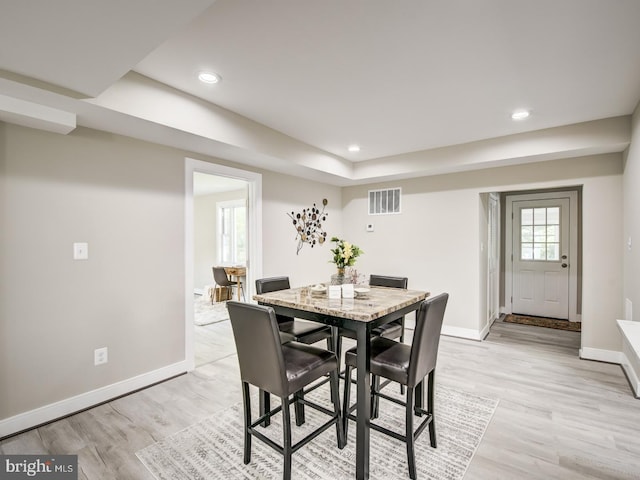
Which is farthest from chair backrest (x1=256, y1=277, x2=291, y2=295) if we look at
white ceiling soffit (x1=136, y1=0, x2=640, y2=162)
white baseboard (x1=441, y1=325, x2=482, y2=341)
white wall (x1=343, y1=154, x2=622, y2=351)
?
white baseboard (x1=441, y1=325, x2=482, y2=341)

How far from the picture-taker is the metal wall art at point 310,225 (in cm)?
454

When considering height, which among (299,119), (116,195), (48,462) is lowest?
(48,462)

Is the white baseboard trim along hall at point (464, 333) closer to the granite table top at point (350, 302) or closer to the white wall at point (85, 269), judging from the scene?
the granite table top at point (350, 302)

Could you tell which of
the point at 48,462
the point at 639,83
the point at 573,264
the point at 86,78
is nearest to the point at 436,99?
the point at 639,83

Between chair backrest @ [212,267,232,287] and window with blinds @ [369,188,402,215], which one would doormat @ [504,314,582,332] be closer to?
window with blinds @ [369,188,402,215]

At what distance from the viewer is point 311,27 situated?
1796 millimetres

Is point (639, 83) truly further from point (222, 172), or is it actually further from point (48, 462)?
point (48, 462)

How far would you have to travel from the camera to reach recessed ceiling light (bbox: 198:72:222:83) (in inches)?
90.5

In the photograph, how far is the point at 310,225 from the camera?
4762 mm

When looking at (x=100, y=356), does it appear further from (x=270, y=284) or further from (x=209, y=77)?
(x=209, y=77)

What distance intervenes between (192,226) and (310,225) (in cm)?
188

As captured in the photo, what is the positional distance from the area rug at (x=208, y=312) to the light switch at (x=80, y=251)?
2248mm

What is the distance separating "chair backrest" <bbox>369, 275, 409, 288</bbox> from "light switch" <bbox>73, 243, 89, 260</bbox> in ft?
8.25

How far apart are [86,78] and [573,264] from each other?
643 cm
